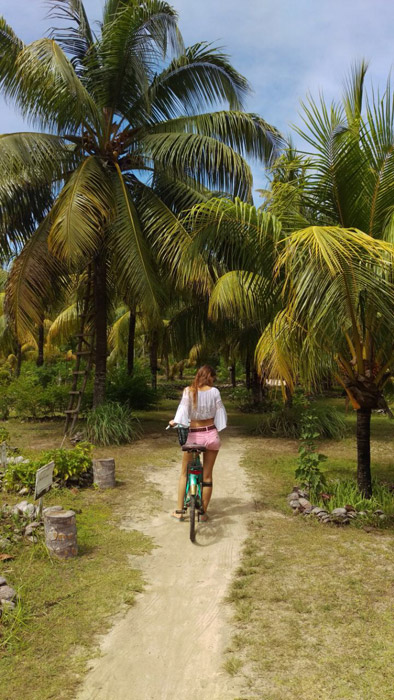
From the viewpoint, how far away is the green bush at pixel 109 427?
1076cm

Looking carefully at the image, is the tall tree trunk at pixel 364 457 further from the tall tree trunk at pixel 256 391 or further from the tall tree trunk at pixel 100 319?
the tall tree trunk at pixel 256 391

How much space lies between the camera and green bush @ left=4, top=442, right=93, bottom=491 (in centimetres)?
693

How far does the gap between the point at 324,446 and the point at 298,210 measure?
228 inches

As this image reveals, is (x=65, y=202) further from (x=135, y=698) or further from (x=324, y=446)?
(x=135, y=698)

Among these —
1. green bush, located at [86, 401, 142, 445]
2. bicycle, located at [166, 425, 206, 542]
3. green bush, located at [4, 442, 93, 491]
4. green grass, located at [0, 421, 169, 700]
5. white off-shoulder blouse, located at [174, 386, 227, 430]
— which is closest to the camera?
green grass, located at [0, 421, 169, 700]

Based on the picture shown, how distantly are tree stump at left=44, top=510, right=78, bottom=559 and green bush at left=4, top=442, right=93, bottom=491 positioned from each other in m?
2.24

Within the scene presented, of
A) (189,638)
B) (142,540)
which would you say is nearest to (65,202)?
(142,540)

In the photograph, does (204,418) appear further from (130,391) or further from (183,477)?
(130,391)

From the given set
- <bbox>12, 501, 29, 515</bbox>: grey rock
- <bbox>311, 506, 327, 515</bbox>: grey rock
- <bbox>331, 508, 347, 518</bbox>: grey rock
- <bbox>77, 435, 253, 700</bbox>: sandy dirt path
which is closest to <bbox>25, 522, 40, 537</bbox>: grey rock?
<bbox>12, 501, 29, 515</bbox>: grey rock

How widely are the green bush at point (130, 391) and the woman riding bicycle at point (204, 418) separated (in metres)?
9.97

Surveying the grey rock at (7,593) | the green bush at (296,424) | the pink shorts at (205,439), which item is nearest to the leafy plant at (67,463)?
the pink shorts at (205,439)

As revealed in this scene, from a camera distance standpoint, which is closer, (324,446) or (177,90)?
(324,446)

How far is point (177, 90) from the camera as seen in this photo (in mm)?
11742

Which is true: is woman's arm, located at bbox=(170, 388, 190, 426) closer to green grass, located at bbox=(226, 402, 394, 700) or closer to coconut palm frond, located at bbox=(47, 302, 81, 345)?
green grass, located at bbox=(226, 402, 394, 700)
